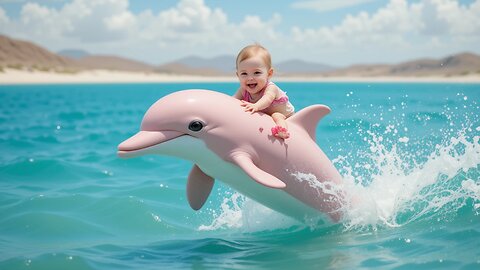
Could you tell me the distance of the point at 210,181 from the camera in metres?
6.52

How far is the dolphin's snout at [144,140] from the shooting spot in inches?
219

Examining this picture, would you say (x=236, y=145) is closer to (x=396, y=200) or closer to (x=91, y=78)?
(x=396, y=200)

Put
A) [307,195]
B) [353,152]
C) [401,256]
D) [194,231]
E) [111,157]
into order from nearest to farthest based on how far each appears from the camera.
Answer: [401,256], [307,195], [194,231], [353,152], [111,157]

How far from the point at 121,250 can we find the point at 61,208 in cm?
239

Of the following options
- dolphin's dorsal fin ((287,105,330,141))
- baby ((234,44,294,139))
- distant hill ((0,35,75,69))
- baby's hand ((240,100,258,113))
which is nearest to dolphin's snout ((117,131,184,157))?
baby's hand ((240,100,258,113))

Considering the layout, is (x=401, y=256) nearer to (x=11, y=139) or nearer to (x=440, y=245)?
(x=440, y=245)

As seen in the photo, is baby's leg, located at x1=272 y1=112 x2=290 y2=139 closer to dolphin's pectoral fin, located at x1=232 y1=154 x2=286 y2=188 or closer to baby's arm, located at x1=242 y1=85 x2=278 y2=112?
baby's arm, located at x1=242 y1=85 x2=278 y2=112

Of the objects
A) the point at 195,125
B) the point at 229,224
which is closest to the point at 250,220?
the point at 229,224

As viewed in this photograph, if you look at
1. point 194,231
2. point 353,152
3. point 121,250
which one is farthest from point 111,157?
point 121,250

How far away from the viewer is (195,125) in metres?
5.76

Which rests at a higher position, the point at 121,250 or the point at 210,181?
the point at 210,181

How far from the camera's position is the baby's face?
6007 millimetres

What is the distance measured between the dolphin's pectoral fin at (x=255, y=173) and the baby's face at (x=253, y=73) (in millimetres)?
841

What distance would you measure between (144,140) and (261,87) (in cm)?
138
